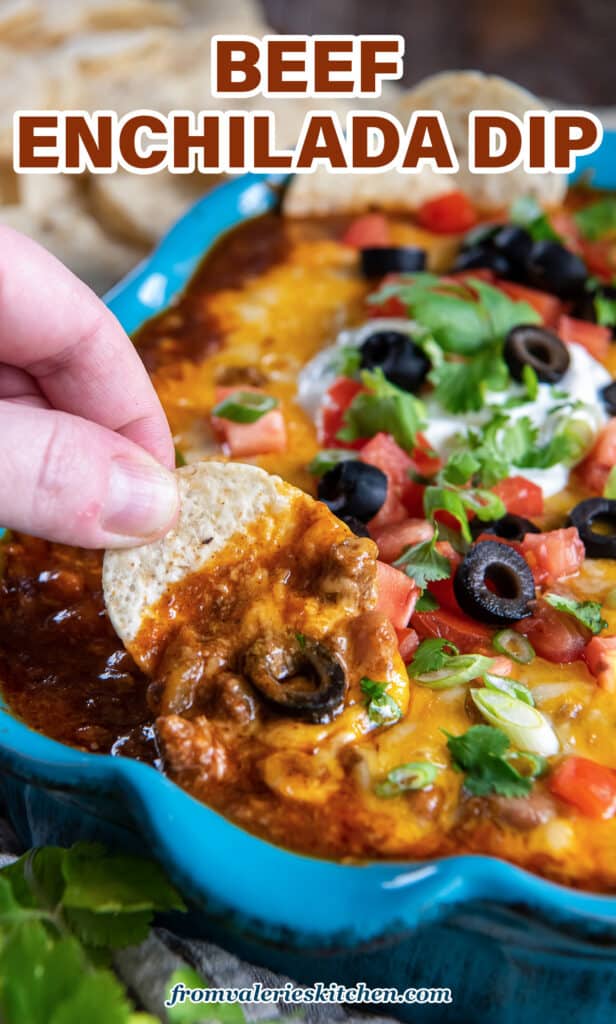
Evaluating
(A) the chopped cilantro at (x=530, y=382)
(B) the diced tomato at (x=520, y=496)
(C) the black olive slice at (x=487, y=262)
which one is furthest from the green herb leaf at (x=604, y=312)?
(B) the diced tomato at (x=520, y=496)

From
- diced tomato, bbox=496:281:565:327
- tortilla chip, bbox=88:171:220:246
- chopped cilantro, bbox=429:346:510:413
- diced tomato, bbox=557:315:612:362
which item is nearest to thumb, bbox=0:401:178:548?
chopped cilantro, bbox=429:346:510:413

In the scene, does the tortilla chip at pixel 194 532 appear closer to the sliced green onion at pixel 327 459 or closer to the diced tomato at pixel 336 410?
the sliced green onion at pixel 327 459

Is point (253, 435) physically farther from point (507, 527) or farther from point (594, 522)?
point (594, 522)

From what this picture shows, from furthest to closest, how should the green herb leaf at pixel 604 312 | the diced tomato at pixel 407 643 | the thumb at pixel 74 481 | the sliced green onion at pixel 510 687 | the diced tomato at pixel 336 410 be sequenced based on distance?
1. the green herb leaf at pixel 604 312
2. the diced tomato at pixel 336 410
3. the diced tomato at pixel 407 643
4. the sliced green onion at pixel 510 687
5. the thumb at pixel 74 481

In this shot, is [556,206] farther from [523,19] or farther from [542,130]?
[523,19]

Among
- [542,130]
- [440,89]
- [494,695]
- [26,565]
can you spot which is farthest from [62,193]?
[494,695]

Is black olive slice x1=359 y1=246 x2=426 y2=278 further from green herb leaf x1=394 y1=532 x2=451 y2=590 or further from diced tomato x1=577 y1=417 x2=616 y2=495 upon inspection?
green herb leaf x1=394 y1=532 x2=451 y2=590
